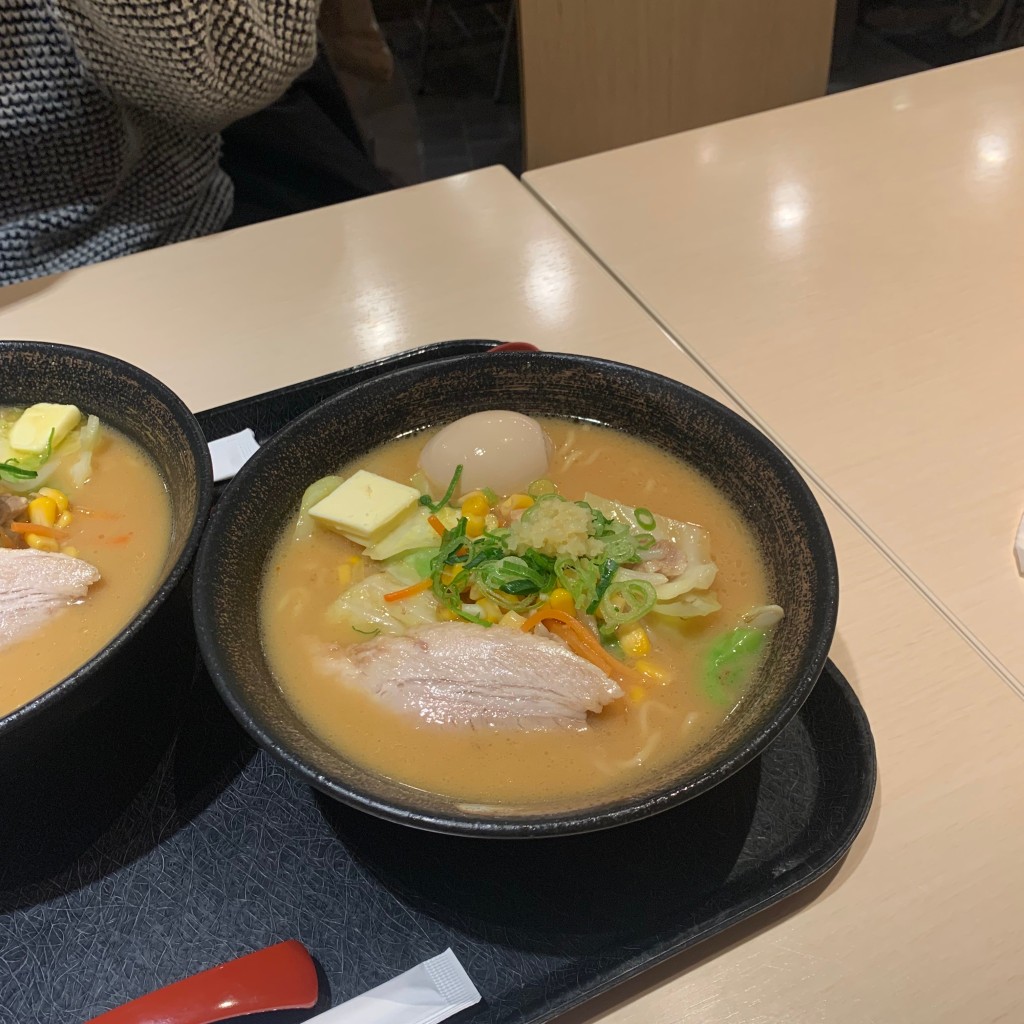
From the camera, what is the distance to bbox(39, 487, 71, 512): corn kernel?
3.70 ft

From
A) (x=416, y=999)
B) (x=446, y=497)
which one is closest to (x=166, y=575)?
(x=446, y=497)

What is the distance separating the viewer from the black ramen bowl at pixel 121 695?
2.67ft

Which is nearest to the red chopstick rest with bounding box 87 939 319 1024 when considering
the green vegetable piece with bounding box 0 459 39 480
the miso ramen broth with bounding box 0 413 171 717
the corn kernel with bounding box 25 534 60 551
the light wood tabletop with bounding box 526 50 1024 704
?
the miso ramen broth with bounding box 0 413 171 717

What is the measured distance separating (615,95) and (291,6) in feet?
4.24

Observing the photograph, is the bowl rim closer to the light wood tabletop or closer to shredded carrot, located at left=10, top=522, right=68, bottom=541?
shredded carrot, located at left=10, top=522, right=68, bottom=541

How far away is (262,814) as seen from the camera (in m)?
0.93

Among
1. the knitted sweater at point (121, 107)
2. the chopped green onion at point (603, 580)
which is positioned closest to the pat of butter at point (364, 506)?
the chopped green onion at point (603, 580)

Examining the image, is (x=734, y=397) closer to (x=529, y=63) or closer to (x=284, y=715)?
(x=284, y=715)

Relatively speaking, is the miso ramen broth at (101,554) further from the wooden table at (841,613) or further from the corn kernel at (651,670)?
the corn kernel at (651,670)

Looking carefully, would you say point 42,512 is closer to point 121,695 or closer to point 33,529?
point 33,529

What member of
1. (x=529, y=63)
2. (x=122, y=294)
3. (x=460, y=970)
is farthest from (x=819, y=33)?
(x=460, y=970)

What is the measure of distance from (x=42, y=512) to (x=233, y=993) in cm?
63

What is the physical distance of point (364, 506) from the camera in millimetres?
1052

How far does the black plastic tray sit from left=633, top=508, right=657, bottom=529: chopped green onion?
0.91ft
